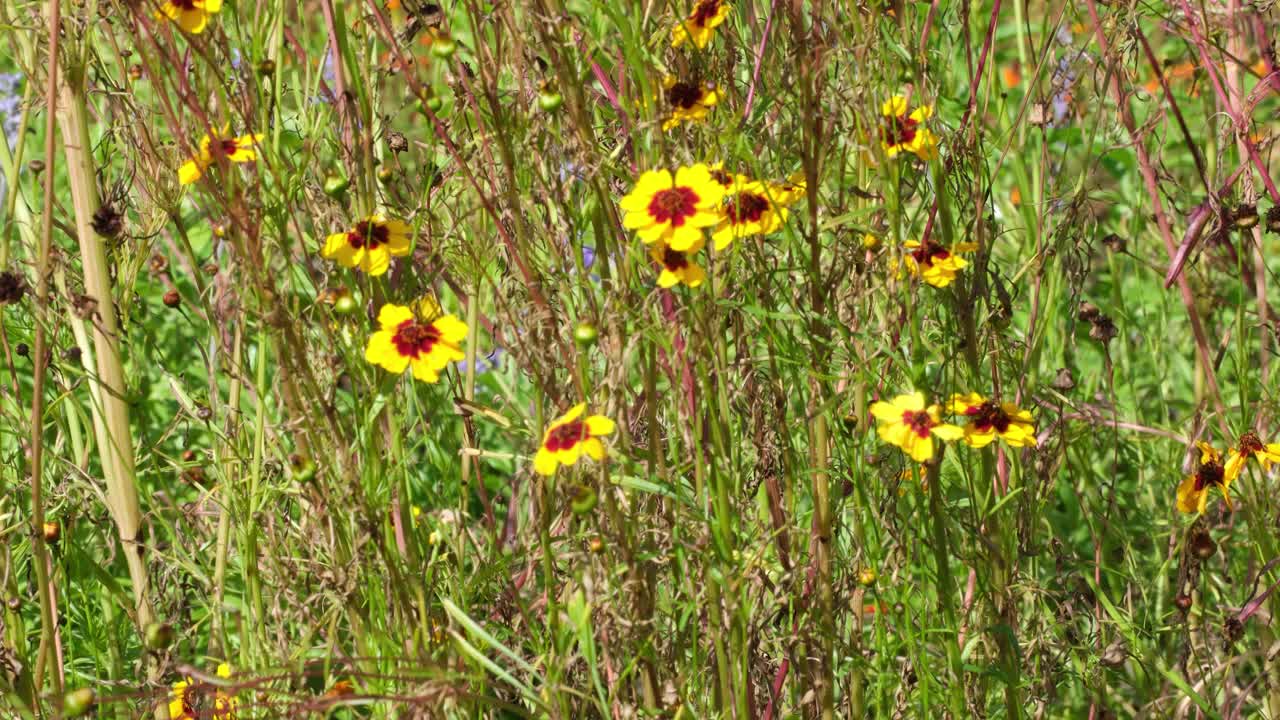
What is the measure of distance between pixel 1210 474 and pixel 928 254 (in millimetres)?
454

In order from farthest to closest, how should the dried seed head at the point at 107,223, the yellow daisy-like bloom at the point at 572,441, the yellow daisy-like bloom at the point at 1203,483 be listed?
1. the yellow daisy-like bloom at the point at 1203,483
2. the dried seed head at the point at 107,223
3. the yellow daisy-like bloom at the point at 572,441

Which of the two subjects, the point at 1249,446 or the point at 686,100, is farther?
the point at 1249,446

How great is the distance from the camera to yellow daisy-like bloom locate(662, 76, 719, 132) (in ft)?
3.92

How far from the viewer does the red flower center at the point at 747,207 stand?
1.16m

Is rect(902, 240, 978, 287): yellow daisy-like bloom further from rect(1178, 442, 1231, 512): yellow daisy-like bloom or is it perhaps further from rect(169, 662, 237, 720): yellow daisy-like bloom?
rect(169, 662, 237, 720): yellow daisy-like bloom

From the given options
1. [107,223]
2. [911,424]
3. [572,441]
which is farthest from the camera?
[107,223]

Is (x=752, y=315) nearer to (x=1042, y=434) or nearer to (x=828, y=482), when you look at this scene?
(x=828, y=482)

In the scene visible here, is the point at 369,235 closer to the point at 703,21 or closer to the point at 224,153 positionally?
the point at 224,153

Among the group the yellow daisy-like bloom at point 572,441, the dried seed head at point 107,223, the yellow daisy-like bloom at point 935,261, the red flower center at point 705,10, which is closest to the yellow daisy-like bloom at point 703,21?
the red flower center at point 705,10

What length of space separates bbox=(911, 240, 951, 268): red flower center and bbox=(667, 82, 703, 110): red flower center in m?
0.25

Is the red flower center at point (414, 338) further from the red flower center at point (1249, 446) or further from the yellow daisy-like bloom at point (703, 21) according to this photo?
the red flower center at point (1249, 446)

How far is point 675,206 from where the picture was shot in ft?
3.51

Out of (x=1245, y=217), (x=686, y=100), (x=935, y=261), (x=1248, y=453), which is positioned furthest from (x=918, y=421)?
(x=1245, y=217)

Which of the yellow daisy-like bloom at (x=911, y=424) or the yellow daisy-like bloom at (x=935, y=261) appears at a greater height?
the yellow daisy-like bloom at (x=935, y=261)
